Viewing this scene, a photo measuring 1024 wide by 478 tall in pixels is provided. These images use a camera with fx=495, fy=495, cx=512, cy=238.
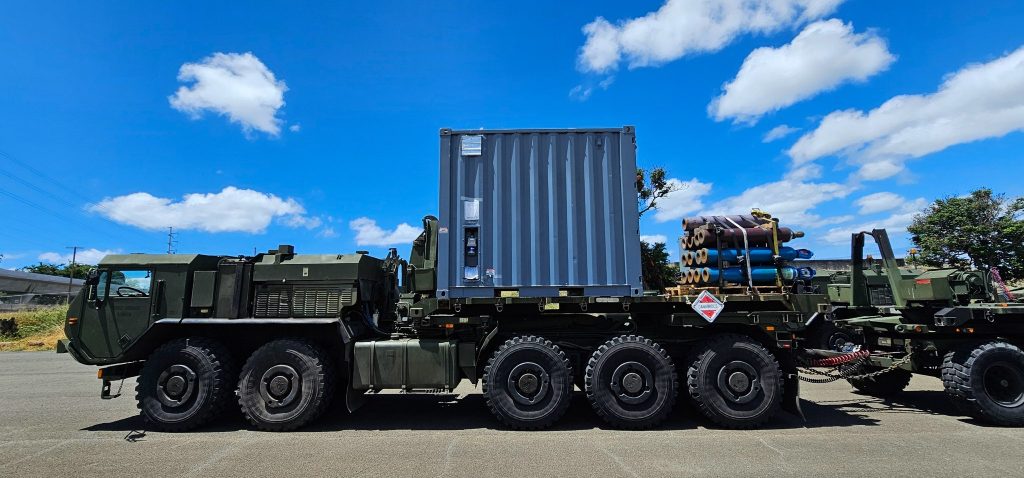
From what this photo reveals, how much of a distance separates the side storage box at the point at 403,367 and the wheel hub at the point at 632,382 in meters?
2.35

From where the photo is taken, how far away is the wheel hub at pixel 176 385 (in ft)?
23.5

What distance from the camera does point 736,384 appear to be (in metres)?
7.12

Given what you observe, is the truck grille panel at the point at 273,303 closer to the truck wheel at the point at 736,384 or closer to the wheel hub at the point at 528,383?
the wheel hub at the point at 528,383

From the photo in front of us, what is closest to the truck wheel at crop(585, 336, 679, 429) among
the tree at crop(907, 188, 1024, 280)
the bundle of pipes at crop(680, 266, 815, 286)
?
the bundle of pipes at crop(680, 266, 815, 286)

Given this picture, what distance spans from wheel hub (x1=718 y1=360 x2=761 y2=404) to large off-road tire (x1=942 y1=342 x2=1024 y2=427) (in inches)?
122

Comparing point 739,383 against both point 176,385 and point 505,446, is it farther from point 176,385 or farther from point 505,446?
point 176,385

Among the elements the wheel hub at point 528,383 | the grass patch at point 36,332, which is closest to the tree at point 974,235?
the wheel hub at point 528,383

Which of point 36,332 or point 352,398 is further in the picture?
point 36,332

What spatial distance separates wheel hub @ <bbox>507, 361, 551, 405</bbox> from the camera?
7.06 metres

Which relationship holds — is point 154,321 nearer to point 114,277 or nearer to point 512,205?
point 114,277

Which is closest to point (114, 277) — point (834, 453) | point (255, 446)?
point (255, 446)

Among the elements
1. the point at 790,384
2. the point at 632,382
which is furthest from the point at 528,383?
the point at 790,384

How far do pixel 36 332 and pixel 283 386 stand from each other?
32.7 metres

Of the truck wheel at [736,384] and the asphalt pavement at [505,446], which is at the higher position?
the truck wheel at [736,384]
